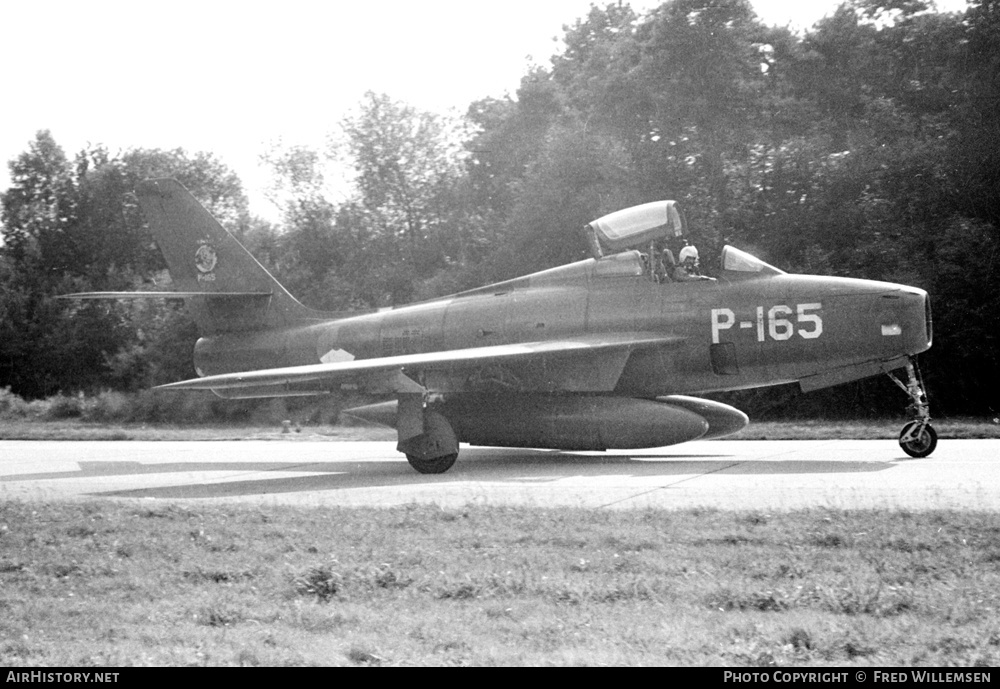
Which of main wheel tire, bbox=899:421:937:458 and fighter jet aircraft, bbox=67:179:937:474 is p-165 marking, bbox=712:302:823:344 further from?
main wheel tire, bbox=899:421:937:458

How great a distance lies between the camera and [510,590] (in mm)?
6469

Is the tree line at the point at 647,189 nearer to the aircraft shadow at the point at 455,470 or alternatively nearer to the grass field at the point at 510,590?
the aircraft shadow at the point at 455,470

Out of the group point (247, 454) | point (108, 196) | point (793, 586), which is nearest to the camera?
point (793, 586)

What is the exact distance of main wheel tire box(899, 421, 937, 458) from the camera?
13.5m

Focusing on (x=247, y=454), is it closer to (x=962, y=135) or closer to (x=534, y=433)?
(x=534, y=433)

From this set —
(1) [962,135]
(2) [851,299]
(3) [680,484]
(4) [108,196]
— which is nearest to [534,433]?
(3) [680,484]

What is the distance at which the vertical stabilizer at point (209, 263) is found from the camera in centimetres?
1864

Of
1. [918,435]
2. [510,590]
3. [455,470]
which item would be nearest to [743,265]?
[918,435]

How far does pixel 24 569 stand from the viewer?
748cm

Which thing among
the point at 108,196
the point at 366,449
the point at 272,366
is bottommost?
the point at 366,449

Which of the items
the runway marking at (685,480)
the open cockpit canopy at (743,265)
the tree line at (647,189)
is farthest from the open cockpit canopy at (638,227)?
the tree line at (647,189)

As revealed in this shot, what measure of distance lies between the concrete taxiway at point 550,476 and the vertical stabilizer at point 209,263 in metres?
2.35

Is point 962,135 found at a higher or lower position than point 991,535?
higher

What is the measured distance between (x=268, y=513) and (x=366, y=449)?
28.9 ft
